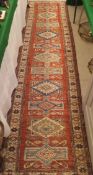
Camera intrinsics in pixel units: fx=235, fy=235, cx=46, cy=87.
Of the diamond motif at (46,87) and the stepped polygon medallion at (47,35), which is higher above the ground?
the stepped polygon medallion at (47,35)

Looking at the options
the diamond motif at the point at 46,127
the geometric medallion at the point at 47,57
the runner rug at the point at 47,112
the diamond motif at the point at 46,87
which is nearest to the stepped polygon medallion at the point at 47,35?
the runner rug at the point at 47,112

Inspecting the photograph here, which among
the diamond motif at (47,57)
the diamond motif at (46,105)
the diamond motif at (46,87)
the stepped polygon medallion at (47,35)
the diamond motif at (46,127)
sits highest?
the stepped polygon medallion at (47,35)

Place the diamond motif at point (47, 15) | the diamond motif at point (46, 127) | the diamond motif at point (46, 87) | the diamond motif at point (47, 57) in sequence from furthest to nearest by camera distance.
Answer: the diamond motif at point (47, 15)
the diamond motif at point (47, 57)
the diamond motif at point (46, 87)
the diamond motif at point (46, 127)

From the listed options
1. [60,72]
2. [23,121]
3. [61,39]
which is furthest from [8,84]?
[61,39]

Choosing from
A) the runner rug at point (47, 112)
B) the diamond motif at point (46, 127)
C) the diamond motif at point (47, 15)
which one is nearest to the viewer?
the runner rug at point (47, 112)

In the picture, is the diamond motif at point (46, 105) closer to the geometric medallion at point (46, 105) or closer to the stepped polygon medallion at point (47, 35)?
the geometric medallion at point (46, 105)

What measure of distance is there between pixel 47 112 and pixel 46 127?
19 centimetres

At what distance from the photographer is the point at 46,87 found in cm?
269

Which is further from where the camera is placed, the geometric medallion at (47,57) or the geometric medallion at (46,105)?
the geometric medallion at (47,57)

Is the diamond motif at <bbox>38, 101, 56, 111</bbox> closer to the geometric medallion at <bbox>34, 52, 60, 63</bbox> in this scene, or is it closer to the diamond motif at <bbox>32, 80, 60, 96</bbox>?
the diamond motif at <bbox>32, 80, 60, 96</bbox>

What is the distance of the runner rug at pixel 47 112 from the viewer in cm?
202

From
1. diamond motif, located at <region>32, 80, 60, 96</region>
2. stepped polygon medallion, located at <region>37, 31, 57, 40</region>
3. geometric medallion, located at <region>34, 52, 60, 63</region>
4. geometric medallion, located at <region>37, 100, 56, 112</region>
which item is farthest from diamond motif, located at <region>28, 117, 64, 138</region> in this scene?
stepped polygon medallion, located at <region>37, 31, 57, 40</region>

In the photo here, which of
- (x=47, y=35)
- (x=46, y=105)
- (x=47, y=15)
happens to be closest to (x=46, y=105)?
(x=46, y=105)

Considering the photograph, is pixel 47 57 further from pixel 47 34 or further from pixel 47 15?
pixel 47 15
